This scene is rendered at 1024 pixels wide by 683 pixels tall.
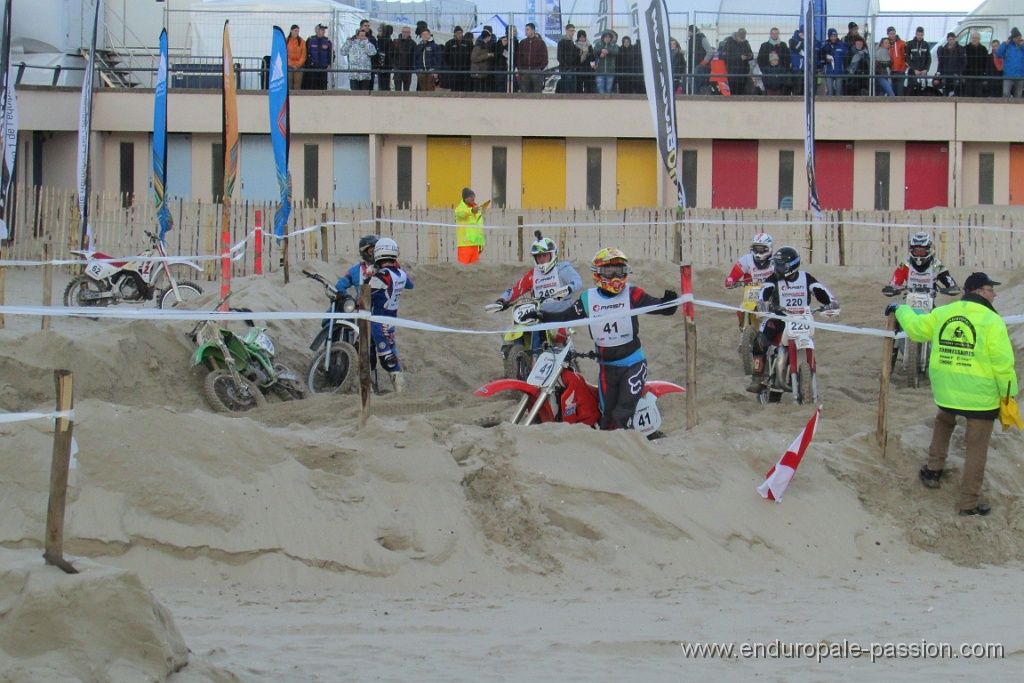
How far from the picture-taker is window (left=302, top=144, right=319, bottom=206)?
92.1 ft

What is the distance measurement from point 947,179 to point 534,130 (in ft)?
30.9

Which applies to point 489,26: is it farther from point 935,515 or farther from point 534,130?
point 935,515

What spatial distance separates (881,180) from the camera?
28016mm

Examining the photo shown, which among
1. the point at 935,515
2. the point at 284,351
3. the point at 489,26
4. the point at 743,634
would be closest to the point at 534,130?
the point at 489,26

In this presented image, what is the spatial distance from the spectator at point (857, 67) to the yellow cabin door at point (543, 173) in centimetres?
642

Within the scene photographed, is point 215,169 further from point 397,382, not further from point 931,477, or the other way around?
point 931,477

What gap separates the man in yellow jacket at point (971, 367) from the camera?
Answer: 8.13 meters

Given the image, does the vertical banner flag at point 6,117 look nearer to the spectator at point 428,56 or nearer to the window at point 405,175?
the spectator at point 428,56

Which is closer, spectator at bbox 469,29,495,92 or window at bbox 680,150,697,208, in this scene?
spectator at bbox 469,29,495,92

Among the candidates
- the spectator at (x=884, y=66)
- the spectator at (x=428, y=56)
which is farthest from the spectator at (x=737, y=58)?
the spectator at (x=428, y=56)

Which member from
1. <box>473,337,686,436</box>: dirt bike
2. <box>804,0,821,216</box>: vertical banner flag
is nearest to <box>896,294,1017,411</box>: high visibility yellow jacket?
<box>473,337,686,436</box>: dirt bike

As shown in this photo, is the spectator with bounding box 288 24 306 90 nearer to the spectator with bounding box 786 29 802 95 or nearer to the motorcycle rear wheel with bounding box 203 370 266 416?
the spectator with bounding box 786 29 802 95

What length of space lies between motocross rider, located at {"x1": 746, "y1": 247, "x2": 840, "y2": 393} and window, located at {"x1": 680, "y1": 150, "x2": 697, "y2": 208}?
16167 mm

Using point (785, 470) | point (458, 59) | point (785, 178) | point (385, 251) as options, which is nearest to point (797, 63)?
point (785, 178)
